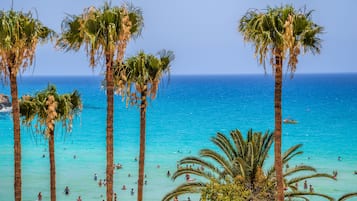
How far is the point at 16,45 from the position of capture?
60.9 ft

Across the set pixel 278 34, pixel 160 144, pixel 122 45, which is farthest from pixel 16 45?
pixel 160 144

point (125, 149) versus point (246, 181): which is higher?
point (246, 181)

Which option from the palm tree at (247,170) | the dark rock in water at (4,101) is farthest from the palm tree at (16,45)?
the dark rock in water at (4,101)

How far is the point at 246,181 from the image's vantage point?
26109 millimetres

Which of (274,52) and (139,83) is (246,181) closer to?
(139,83)

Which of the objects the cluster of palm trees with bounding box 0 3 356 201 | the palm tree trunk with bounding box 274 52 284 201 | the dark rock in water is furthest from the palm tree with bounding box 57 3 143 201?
the dark rock in water

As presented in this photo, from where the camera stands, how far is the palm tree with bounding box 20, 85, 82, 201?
23328 millimetres

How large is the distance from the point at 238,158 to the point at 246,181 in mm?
1284

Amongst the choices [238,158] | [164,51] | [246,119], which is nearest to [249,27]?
[164,51]

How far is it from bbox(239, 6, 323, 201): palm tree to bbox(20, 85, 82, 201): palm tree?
882 centimetres

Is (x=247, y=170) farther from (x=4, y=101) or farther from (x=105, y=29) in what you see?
(x=4, y=101)

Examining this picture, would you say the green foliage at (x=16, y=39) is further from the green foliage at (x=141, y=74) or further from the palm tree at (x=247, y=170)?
the palm tree at (x=247, y=170)

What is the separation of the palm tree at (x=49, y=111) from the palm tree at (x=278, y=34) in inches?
347

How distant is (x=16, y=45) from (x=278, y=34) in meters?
7.74
